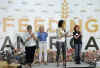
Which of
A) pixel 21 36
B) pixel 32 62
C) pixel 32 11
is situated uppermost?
pixel 32 11

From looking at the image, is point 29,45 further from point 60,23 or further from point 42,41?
point 60,23

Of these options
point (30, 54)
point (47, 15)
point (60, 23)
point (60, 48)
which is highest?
point (47, 15)

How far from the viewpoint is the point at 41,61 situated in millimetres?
6727

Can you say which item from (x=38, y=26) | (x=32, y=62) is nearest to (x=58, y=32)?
(x=38, y=26)

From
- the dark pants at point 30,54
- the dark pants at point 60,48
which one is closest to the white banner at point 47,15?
the dark pants at point 60,48

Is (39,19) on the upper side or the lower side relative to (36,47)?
upper

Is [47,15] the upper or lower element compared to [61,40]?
upper

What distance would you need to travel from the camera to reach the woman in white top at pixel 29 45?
673 centimetres

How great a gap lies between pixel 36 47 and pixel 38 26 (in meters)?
0.49

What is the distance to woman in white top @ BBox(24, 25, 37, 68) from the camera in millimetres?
6728

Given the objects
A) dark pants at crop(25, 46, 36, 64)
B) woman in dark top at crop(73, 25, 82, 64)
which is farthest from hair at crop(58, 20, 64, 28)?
dark pants at crop(25, 46, 36, 64)

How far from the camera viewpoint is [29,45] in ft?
22.3

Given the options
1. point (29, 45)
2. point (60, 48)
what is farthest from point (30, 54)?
point (60, 48)

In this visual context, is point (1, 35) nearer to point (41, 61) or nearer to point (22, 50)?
point (22, 50)
